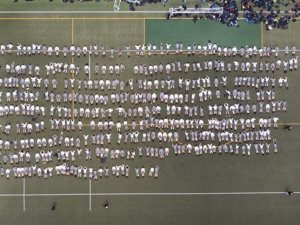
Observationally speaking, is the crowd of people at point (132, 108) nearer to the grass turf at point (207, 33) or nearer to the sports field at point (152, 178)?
the sports field at point (152, 178)

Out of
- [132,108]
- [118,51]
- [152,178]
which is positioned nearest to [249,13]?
[118,51]

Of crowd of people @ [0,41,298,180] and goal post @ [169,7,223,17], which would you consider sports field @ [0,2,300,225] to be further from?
goal post @ [169,7,223,17]

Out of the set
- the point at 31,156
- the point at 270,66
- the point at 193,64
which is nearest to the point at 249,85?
the point at 270,66

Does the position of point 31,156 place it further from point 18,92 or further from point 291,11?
point 291,11

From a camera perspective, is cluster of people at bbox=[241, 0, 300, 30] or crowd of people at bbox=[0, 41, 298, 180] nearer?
crowd of people at bbox=[0, 41, 298, 180]

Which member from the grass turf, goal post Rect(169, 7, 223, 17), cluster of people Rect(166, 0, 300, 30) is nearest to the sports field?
the grass turf

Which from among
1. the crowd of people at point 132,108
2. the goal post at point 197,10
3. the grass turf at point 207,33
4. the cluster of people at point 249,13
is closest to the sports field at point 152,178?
the grass turf at point 207,33

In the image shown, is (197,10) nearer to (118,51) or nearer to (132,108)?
(118,51)
